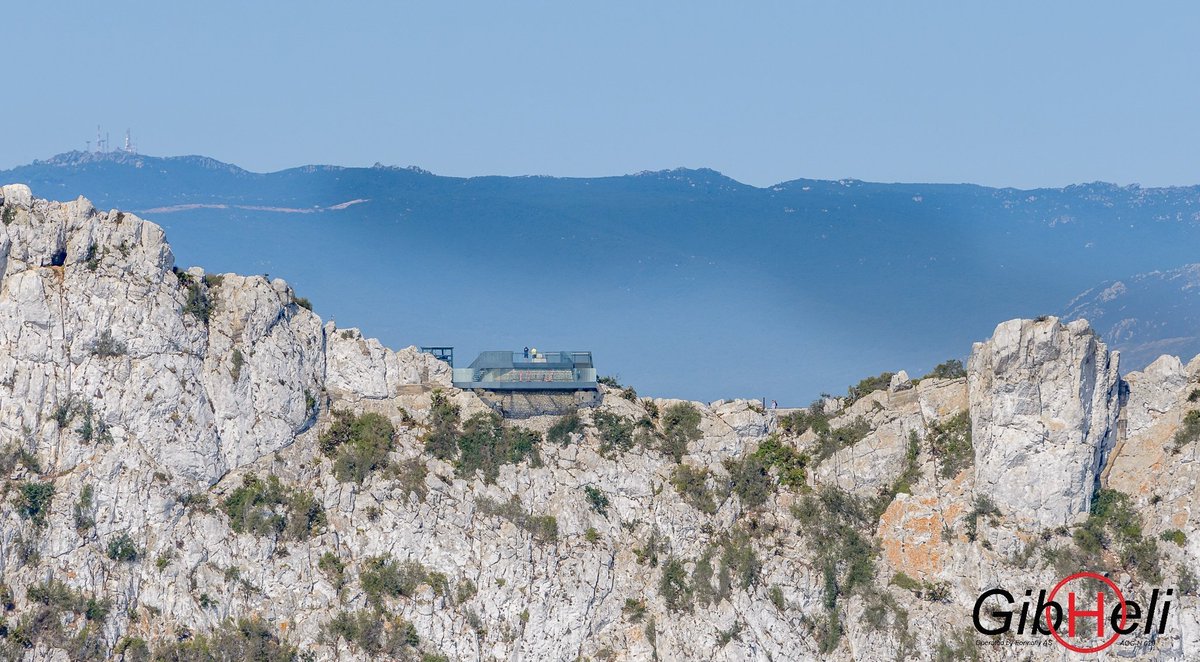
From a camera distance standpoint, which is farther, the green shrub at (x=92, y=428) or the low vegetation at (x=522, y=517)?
the low vegetation at (x=522, y=517)

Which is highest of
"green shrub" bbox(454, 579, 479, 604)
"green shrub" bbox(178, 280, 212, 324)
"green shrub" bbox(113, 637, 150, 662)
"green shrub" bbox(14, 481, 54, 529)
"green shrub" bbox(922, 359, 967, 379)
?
"green shrub" bbox(178, 280, 212, 324)

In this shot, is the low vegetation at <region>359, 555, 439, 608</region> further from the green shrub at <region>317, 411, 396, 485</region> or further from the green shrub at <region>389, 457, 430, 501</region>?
the green shrub at <region>317, 411, 396, 485</region>

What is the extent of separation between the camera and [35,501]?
94.2 m

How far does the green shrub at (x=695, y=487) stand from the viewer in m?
99.2

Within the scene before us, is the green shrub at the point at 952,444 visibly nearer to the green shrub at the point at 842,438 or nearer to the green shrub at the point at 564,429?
the green shrub at the point at 842,438

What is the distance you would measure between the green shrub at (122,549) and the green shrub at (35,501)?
11.6 ft

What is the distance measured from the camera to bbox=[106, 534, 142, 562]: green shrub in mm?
94438

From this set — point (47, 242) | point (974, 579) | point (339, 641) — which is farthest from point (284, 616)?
point (974, 579)

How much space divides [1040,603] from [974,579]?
11.1 ft

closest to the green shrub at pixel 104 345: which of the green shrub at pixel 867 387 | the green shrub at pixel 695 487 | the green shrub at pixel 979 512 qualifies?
the green shrub at pixel 695 487

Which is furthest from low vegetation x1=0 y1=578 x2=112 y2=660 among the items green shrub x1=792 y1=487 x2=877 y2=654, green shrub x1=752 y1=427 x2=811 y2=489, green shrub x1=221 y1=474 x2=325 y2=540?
green shrub x1=792 y1=487 x2=877 y2=654

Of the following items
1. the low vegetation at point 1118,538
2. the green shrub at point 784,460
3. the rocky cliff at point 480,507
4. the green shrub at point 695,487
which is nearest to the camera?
the low vegetation at point 1118,538

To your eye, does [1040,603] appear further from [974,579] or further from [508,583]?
[508,583]

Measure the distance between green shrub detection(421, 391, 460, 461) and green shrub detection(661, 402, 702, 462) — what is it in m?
11.3
